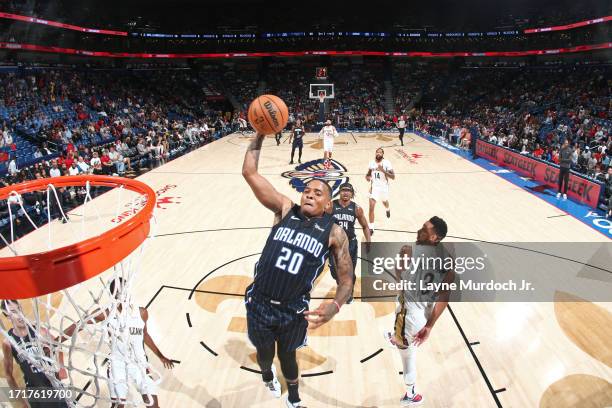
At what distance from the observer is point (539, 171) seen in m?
13.0

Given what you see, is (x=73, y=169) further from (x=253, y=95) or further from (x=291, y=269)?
(x=253, y=95)

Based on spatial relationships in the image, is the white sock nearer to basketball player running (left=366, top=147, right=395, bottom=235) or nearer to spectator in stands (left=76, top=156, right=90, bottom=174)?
basketball player running (left=366, top=147, right=395, bottom=235)

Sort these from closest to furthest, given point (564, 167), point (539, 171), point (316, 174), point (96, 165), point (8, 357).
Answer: point (8, 357) < point (564, 167) < point (539, 171) < point (96, 165) < point (316, 174)

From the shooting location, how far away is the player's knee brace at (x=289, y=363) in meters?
3.39

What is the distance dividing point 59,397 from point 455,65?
129 ft

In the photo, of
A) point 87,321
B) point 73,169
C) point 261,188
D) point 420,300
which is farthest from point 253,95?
point 87,321

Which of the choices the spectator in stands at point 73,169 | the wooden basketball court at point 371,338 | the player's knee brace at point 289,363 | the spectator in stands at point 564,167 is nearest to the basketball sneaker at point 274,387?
the wooden basketball court at point 371,338

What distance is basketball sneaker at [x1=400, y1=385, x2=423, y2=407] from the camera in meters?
3.97

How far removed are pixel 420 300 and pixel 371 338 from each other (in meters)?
1.62

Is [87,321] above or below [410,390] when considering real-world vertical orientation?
above

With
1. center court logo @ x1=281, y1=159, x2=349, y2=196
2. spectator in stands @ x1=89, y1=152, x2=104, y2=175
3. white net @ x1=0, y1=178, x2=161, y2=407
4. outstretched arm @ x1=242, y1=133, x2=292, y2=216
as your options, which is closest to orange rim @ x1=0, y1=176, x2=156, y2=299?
white net @ x1=0, y1=178, x2=161, y2=407

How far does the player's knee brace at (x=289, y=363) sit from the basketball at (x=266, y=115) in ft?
6.19

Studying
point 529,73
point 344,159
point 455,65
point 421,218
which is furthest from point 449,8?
point 421,218

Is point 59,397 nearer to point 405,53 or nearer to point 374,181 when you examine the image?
point 374,181
